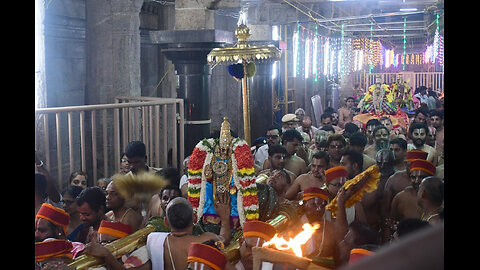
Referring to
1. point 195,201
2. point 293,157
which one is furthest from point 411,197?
point 293,157

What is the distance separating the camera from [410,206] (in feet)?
17.7

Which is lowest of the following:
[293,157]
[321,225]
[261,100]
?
[321,225]

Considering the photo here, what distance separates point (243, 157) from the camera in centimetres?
546

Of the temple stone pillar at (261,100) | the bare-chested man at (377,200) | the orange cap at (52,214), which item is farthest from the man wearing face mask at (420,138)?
the temple stone pillar at (261,100)

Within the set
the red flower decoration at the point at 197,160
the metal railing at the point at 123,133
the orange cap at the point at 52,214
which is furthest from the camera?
the metal railing at the point at 123,133

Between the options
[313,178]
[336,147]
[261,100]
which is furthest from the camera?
[261,100]

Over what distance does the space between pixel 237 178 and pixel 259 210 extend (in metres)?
0.40

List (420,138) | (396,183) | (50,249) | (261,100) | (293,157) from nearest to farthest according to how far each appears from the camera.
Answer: (50,249) < (396,183) < (420,138) < (293,157) < (261,100)

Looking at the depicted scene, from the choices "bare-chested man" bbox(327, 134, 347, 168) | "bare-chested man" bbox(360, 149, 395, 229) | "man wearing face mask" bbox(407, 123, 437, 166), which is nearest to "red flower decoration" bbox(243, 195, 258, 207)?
"bare-chested man" bbox(360, 149, 395, 229)

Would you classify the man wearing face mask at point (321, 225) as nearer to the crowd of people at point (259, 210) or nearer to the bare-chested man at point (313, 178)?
the crowd of people at point (259, 210)

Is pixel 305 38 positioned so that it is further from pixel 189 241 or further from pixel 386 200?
pixel 189 241

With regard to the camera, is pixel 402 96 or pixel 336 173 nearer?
pixel 336 173

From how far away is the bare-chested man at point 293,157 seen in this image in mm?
7477

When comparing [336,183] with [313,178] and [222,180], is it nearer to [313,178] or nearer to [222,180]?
[313,178]
